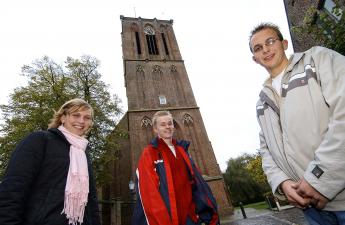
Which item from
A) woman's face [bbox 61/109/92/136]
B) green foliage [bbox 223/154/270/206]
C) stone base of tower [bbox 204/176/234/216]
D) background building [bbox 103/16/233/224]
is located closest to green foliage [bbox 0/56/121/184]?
background building [bbox 103/16/233/224]

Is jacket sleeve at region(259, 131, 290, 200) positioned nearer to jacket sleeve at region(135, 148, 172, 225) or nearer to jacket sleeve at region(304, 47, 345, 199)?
jacket sleeve at region(304, 47, 345, 199)

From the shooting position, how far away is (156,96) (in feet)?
82.8

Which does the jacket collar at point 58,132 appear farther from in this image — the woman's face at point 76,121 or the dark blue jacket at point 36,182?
the woman's face at point 76,121

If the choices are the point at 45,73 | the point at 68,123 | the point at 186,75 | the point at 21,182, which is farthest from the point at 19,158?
the point at 186,75

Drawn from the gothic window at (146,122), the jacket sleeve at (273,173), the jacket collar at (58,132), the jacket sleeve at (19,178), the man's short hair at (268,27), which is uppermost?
the gothic window at (146,122)

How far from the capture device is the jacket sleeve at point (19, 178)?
176 cm

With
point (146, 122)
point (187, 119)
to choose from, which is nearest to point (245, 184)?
point (187, 119)

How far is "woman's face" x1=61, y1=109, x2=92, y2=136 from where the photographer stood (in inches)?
107

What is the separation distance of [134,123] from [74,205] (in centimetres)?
2057

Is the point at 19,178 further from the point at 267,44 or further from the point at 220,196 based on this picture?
the point at 220,196

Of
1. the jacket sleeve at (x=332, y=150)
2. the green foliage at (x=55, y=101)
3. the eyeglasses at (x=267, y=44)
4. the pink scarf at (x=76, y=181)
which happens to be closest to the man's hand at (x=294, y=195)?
the jacket sleeve at (x=332, y=150)

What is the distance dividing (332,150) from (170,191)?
177cm

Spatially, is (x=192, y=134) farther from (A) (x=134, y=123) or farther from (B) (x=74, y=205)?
(B) (x=74, y=205)

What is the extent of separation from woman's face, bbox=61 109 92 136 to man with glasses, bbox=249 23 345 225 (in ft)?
6.32
